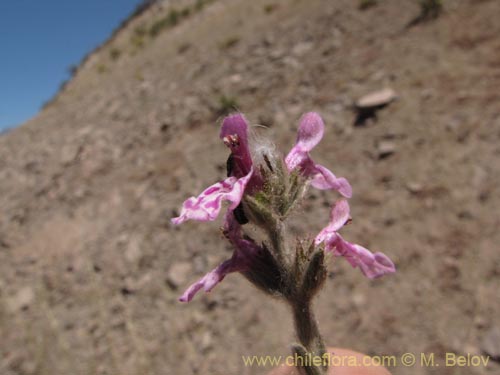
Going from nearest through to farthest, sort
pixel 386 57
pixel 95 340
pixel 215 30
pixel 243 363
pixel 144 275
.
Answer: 1. pixel 243 363
2. pixel 95 340
3. pixel 144 275
4. pixel 386 57
5. pixel 215 30

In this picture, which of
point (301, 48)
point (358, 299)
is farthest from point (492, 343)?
point (301, 48)

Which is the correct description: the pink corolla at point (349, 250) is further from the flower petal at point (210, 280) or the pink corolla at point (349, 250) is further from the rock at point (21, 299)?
the rock at point (21, 299)

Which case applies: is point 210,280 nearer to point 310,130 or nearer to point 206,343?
point 310,130

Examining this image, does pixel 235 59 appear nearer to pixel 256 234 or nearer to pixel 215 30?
pixel 215 30

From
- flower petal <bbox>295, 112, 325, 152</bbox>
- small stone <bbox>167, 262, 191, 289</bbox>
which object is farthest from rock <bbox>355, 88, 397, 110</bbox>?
flower petal <bbox>295, 112, 325, 152</bbox>

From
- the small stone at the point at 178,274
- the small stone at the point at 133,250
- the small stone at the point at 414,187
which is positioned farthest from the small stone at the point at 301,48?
the small stone at the point at 178,274

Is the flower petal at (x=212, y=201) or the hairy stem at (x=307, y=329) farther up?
the flower petal at (x=212, y=201)

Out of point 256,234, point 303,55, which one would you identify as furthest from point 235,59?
point 256,234
